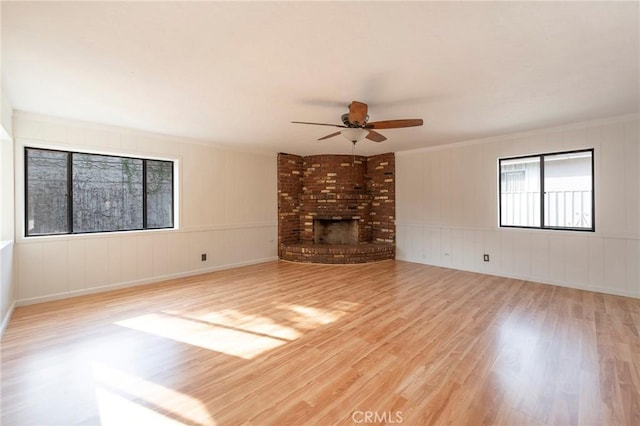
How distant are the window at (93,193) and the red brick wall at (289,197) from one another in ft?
7.58

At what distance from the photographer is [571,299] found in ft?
12.4

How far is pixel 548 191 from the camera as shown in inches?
182

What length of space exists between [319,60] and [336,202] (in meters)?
4.55

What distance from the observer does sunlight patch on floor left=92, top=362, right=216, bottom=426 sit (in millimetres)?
1671

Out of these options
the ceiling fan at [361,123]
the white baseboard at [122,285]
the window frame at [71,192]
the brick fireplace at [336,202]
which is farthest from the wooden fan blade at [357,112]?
the white baseboard at [122,285]

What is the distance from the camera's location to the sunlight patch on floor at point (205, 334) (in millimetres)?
2529

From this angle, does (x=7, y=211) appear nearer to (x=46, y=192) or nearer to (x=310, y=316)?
(x=46, y=192)

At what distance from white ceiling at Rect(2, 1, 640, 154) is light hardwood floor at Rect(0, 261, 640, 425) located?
2.38 m

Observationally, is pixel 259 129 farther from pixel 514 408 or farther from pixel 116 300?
pixel 514 408

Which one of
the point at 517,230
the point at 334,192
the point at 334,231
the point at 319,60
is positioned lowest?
the point at 334,231

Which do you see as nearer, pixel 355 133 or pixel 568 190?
pixel 355 133

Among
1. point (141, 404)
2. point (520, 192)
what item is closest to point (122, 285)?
point (141, 404)

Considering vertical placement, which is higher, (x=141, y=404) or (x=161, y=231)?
(x=161, y=231)

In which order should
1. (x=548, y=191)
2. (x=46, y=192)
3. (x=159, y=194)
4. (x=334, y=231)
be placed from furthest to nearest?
(x=334, y=231) → (x=159, y=194) → (x=548, y=191) → (x=46, y=192)
